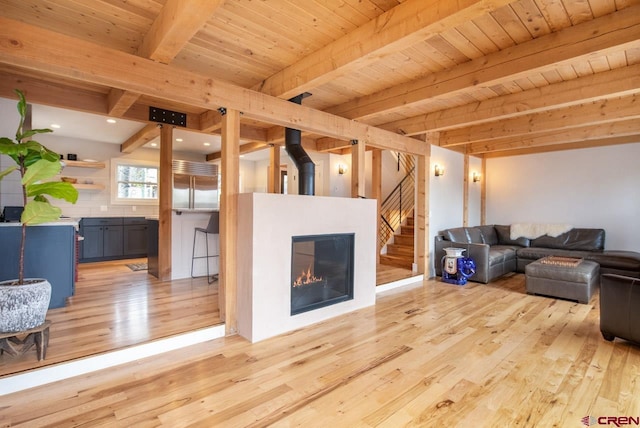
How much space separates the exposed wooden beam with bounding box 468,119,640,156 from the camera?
514 centimetres

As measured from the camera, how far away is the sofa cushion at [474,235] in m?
6.33

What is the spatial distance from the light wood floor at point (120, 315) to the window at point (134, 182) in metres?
2.48

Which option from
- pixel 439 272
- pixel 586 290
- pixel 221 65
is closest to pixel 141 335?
pixel 221 65

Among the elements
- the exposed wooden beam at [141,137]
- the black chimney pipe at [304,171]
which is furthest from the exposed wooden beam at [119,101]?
the black chimney pipe at [304,171]

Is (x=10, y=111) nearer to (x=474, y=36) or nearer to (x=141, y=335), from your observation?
(x=141, y=335)

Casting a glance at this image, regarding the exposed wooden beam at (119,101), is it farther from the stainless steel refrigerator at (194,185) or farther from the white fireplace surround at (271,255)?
the stainless steel refrigerator at (194,185)

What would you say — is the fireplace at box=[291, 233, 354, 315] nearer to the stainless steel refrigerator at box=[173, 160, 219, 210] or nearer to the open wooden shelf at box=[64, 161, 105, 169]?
the stainless steel refrigerator at box=[173, 160, 219, 210]

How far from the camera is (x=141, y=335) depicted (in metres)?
2.81

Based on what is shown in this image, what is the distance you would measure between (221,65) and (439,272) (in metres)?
4.88

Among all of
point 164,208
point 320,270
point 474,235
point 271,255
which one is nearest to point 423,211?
point 474,235

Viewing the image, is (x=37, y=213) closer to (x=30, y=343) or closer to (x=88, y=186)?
(x=30, y=343)

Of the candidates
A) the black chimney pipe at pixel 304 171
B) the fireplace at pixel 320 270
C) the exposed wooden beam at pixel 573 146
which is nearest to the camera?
the fireplace at pixel 320 270

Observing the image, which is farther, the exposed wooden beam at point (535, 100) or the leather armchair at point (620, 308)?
the exposed wooden beam at point (535, 100)

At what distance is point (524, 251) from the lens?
6.10 metres
